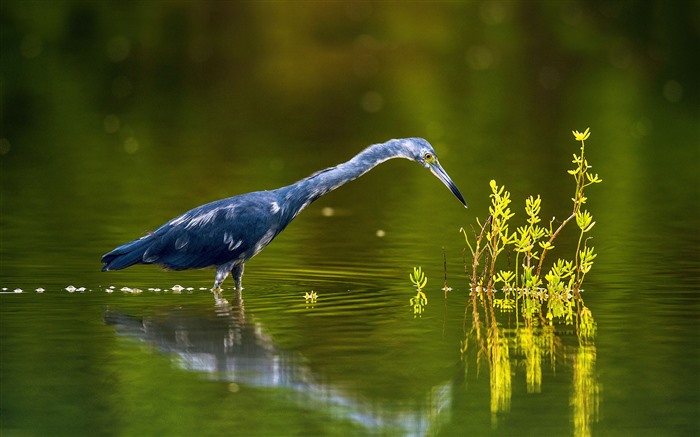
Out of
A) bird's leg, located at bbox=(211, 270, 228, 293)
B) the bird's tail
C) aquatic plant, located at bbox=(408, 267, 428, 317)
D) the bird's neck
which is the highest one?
the bird's neck

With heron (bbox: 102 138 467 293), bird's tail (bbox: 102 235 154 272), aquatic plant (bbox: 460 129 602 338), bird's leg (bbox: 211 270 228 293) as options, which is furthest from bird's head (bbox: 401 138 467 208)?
bird's tail (bbox: 102 235 154 272)

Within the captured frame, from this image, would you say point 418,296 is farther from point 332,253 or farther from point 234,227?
point 332,253

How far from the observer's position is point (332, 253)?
14820 millimetres

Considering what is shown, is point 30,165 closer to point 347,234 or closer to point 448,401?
point 347,234

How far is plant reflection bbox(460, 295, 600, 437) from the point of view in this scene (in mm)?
8398

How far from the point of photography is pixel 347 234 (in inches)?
643

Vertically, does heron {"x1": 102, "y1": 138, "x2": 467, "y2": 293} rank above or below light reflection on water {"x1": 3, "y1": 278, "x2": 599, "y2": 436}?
above

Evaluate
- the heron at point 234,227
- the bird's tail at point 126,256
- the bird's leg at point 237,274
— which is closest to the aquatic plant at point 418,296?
the heron at point 234,227

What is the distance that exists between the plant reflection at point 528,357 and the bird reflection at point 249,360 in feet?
1.46

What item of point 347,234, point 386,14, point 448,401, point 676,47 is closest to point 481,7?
point 386,14

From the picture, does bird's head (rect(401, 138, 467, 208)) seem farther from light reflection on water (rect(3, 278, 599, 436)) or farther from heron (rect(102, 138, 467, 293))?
light reflection on water (rect(3, 278, 599, 436))

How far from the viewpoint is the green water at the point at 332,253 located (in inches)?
335

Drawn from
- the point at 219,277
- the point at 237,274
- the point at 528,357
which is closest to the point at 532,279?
the point at 237,274

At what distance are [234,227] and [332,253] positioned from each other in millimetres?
2550
